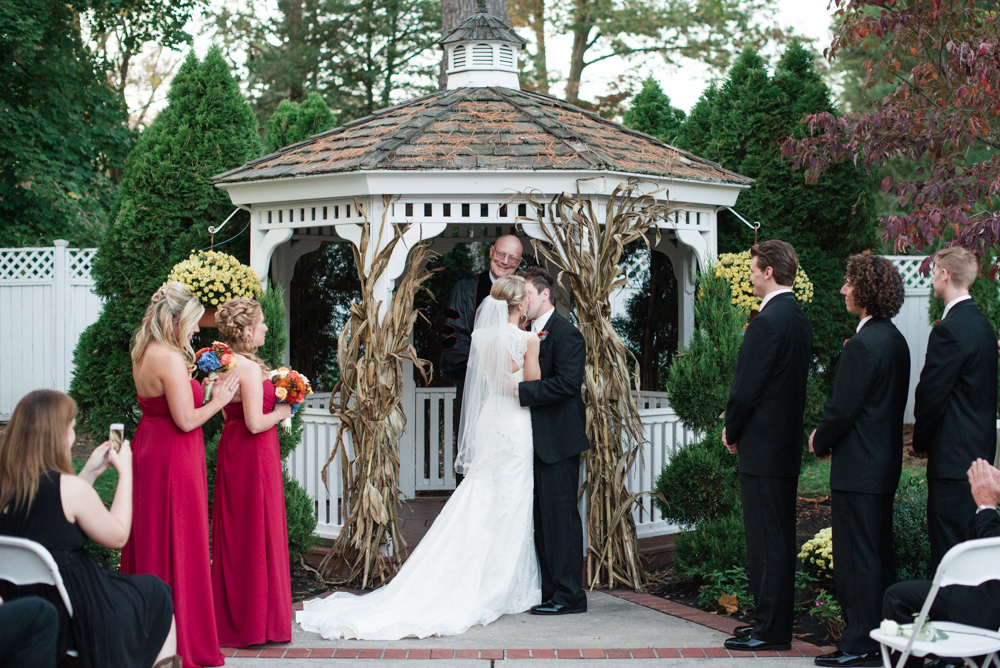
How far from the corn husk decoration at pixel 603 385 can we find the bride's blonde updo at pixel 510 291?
0.77m

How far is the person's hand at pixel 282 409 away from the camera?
4750mm

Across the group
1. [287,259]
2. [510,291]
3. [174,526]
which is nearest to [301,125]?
[287,259]

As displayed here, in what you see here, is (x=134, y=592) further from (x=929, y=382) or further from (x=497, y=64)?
(x=497, y=64)

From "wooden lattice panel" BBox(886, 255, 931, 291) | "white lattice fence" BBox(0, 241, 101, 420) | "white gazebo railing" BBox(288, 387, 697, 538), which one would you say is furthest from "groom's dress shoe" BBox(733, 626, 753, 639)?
"white lattice fence" BBox(0, 241, 101, 420)

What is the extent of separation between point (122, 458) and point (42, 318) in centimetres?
961

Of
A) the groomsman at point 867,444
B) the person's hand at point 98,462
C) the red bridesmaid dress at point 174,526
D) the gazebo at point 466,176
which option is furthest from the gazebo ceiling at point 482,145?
the person's hand at point 98,462

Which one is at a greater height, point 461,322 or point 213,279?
point 213,279

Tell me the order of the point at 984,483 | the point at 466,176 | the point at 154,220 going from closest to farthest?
1. the point at 984,483
2. the point at 466,176
3. the point at 154,220

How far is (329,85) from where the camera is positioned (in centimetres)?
2080

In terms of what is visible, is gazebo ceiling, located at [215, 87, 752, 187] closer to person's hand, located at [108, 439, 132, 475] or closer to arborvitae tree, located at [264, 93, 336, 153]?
arborvitae tree, located at [264, 93, 336, 153]

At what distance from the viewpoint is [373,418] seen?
6.02m

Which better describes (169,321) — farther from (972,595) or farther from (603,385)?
(972,595)

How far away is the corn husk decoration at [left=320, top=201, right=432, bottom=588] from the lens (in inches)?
236

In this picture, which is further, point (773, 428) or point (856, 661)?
point (773, 428)
